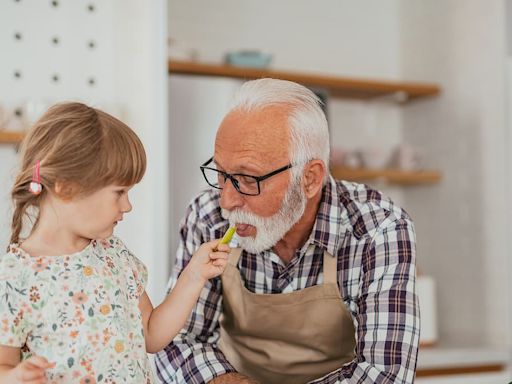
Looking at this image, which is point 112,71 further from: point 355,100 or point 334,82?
point 355,100

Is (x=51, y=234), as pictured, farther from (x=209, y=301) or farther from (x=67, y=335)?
(x=209, y=301)

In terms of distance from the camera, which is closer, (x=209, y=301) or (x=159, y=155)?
(x=209, y=301)

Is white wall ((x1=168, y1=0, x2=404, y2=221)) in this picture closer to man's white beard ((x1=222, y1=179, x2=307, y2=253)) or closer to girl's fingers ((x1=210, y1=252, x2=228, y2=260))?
man's white beard ((x1=222, y1=179, x2=307, y2=253))

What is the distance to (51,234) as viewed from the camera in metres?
1.45

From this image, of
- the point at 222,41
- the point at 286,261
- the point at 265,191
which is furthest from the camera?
the point at 222,41

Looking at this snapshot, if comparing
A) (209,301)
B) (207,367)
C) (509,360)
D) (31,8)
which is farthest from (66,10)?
(509,360)

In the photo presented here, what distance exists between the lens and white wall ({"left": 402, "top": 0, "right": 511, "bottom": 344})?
3682 mm

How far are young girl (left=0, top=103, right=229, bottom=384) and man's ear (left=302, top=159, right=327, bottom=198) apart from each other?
1.97ft

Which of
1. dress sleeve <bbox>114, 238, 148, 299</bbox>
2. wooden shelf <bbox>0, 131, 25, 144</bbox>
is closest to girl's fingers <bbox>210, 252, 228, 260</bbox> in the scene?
dress sleeve <bbox>114, 238, 148, 299</bbox>

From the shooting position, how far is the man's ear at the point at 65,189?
1.42 metres

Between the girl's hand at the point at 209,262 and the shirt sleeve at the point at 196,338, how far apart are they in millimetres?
376

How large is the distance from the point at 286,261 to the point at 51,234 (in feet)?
2.58

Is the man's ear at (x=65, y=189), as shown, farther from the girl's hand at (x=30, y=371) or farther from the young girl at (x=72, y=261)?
the girl's hand at (x=30, y=371)

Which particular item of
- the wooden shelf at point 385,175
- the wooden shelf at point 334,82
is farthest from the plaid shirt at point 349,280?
the wooden shelf at point 385,175
